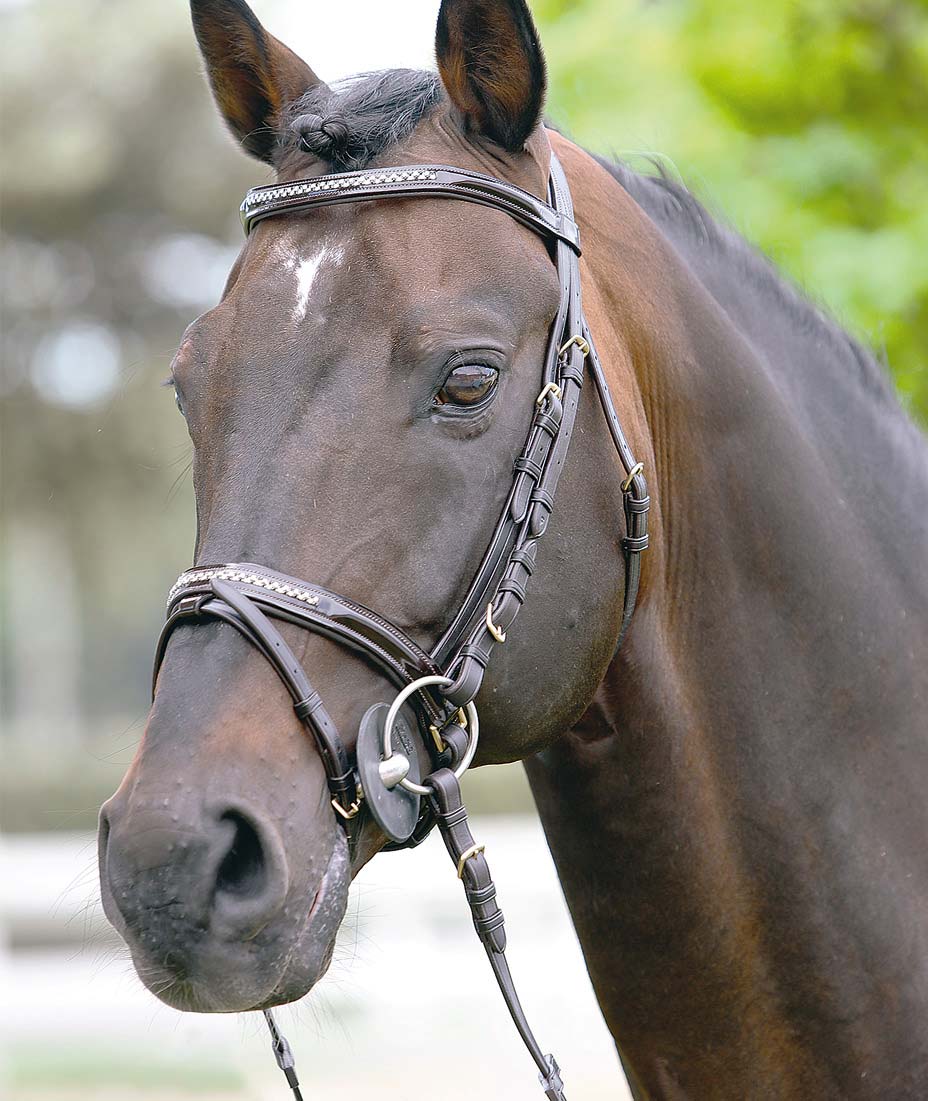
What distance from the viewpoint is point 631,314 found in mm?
2836

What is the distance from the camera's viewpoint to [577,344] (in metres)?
2.59

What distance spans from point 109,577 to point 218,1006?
25.6 meters

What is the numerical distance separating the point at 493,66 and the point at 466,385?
0.77 metres

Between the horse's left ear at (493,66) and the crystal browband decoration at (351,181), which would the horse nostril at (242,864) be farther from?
the horse's left ear at (493,66)

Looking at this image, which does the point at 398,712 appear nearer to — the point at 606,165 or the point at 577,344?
the point at 577,344

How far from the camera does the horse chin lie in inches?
81.7

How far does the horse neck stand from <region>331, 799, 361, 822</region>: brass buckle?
0.70 meters

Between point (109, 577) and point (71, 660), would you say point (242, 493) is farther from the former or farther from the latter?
point (71, 660)

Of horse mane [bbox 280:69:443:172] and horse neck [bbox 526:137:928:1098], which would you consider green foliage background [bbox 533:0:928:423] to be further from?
horse mane [bbox 280:69:443:172]

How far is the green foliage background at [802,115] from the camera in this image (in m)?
7.39

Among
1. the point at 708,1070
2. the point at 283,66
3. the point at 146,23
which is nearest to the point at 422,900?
the point at 708,1070

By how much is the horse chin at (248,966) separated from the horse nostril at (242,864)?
8 cm

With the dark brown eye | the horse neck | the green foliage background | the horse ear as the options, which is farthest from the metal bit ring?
the green foliage background

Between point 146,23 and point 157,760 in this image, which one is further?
point 146,23
